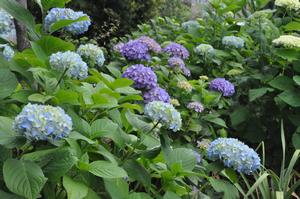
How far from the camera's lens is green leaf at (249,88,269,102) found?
312 cm

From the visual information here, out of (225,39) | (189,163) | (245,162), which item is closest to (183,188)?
(189,163)

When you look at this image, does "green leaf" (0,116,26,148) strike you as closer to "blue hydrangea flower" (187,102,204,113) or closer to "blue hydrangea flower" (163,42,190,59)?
"blue hydrangea flower" (187,102,204,113)

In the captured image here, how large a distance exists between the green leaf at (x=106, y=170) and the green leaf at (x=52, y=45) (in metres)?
0.46

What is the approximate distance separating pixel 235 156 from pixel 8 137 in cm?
76

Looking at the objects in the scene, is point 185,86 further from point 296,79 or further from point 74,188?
point 74,188

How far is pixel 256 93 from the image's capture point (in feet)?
10.3

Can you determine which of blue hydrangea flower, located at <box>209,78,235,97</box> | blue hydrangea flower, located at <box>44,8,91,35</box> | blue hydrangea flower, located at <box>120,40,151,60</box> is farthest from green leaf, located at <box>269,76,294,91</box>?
blue hydrangea flower, located at <box>44,8,91,35</box>

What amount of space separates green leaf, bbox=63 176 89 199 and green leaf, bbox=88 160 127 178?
1.9 inches

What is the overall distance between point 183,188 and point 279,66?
1.87 m

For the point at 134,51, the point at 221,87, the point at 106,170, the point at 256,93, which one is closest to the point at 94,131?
the point at 106,170

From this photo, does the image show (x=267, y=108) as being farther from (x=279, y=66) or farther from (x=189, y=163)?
(x=189, y=163)

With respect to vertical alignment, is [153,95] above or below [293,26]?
above

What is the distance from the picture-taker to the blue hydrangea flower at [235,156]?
167 cm

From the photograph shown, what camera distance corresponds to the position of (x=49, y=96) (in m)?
1.45
